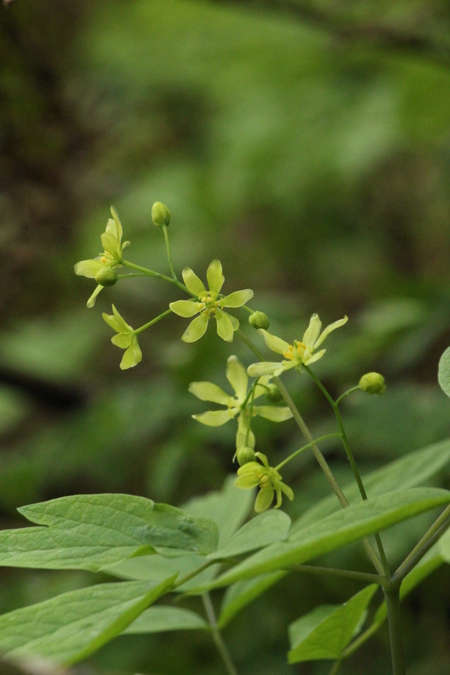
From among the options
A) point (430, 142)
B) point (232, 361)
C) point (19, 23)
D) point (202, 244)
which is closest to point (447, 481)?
point (232, 361)

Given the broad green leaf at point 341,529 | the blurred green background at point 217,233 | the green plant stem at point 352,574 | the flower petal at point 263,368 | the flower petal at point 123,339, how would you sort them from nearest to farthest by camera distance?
the broad green leaf at point 341,529
the green plant stem at point 352,574
the flower petal at point 263,368
the flower petal at point 123,339
the blurred green background at point 217,233

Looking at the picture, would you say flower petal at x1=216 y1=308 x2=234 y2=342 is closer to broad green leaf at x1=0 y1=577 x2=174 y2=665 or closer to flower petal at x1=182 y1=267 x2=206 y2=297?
flower petal at x1=182 y1=267 x2=206 y2=297

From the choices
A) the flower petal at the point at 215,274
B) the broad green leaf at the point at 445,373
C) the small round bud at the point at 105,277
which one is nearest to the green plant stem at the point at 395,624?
the broad green leaf at the point at 445,373

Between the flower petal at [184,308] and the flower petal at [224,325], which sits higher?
the flower petal at [184,308]

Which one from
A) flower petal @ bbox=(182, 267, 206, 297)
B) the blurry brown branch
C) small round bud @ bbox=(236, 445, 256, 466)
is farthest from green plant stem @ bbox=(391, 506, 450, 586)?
the blurry brown branch

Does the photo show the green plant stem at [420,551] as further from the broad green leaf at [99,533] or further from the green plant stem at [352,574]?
the broad green leaf at [99,533]

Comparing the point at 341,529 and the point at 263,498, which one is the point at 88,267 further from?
the point at 341,529
